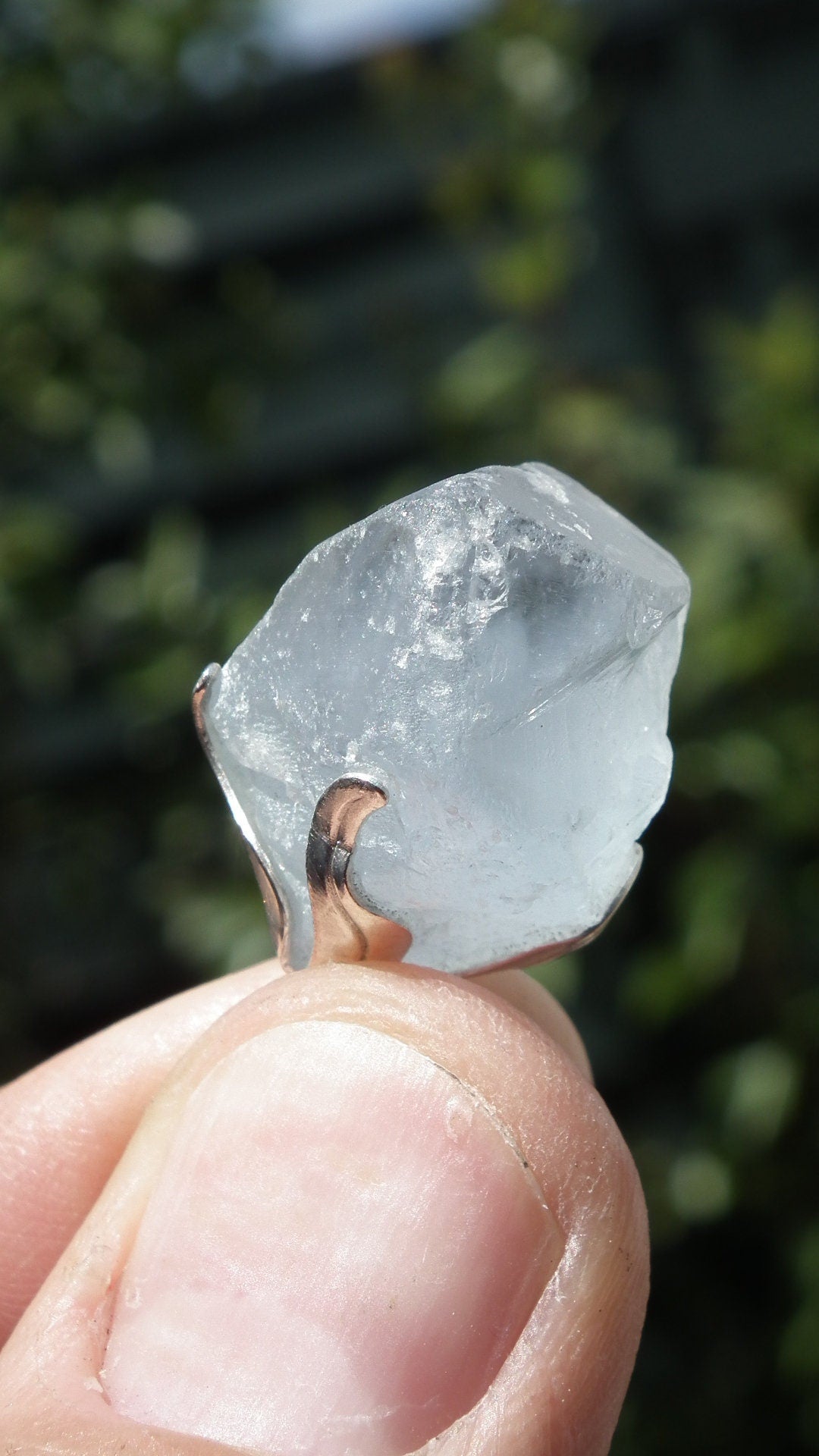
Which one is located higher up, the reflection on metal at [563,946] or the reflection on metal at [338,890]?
the reflection on metal at [338,890]

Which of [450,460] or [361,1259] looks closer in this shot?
[361,1259]

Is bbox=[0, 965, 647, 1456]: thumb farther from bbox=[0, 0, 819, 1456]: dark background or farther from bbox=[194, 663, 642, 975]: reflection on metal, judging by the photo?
bbox=[0, 0, 819, 1456]: dark background

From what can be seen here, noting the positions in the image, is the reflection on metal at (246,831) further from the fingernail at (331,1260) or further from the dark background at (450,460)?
the dark background at (450,460)

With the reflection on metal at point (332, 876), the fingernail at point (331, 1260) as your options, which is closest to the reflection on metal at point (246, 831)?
the reflection on metal at point (332, 876)

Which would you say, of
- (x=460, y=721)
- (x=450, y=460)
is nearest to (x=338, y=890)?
(x=460, y=721)

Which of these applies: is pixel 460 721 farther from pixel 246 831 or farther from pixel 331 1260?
pixel 331 1260

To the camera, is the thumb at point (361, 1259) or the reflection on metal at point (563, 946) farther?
the reflection on metal at point (563, 946)
